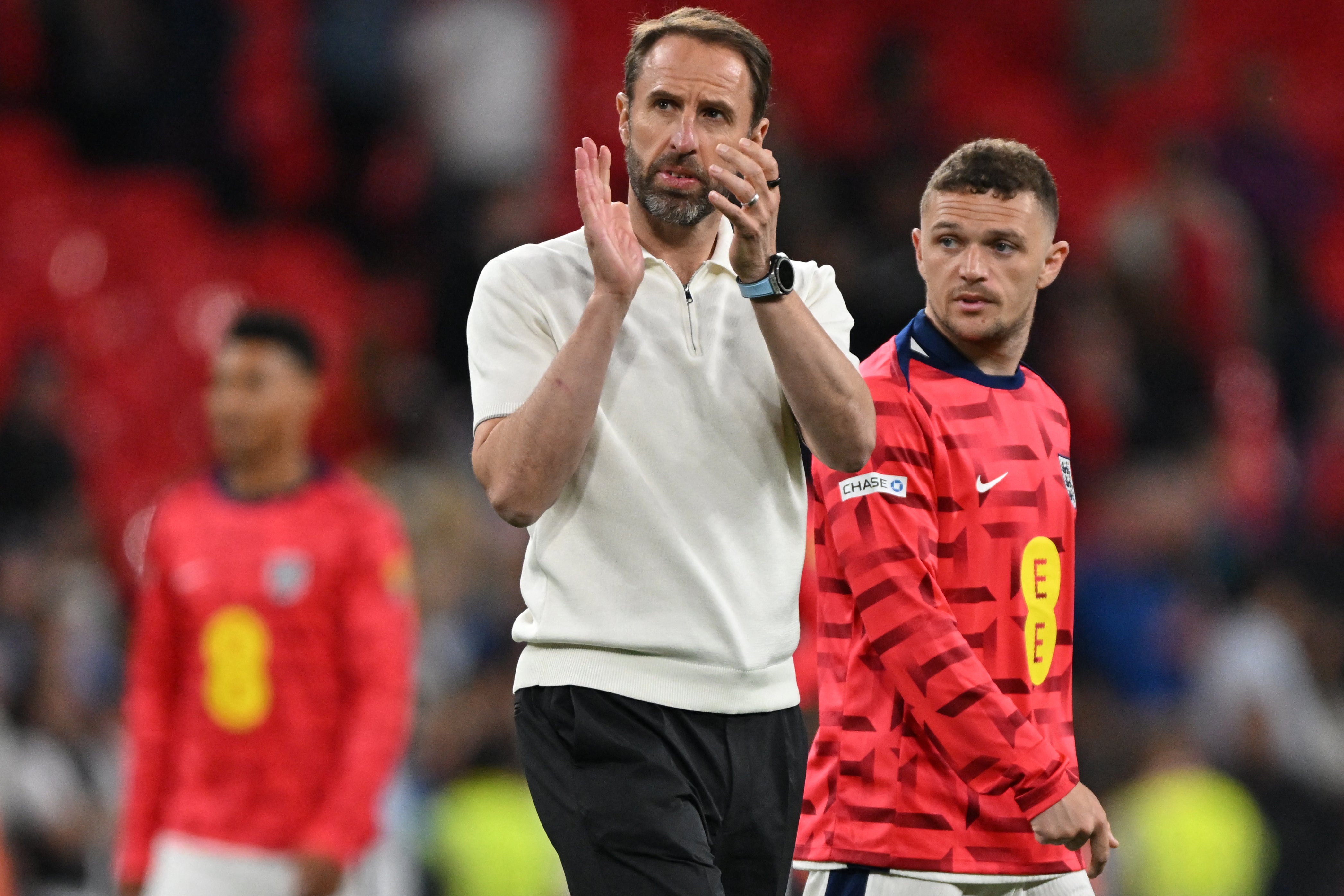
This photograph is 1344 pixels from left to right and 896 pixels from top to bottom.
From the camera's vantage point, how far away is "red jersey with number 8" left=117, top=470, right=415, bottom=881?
538cm

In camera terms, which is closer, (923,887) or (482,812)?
(923,887)

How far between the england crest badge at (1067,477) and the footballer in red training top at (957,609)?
0.5 inches

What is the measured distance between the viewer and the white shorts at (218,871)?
530 centimetres

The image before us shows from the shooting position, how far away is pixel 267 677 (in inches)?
216

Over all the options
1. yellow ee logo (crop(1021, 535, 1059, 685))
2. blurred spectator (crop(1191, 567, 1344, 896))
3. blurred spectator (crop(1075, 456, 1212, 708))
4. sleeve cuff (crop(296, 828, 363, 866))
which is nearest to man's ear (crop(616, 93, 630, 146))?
yellow ee logo (crop(1021, 535, 1059, 685))

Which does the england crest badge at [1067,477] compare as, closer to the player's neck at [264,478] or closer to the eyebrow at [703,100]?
the eyebrow at [703,100]

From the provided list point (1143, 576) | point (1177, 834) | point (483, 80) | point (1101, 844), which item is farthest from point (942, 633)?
point (483, 80)

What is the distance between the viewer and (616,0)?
1205 centimetres

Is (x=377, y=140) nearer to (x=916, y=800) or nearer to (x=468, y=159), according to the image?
(x=468, y=159)

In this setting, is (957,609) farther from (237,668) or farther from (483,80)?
(483,80)

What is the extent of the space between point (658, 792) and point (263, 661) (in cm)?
→ 258

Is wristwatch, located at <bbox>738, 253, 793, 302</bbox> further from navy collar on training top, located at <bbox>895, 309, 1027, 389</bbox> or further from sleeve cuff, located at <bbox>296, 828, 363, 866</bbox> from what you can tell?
sleeve cuff, located at <bbox>296, 828, 363, 866</bbox>

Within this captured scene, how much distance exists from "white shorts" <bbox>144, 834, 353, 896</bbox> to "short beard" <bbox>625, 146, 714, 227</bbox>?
9.04ft

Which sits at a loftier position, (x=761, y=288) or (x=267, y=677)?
(x=761, y=288)
